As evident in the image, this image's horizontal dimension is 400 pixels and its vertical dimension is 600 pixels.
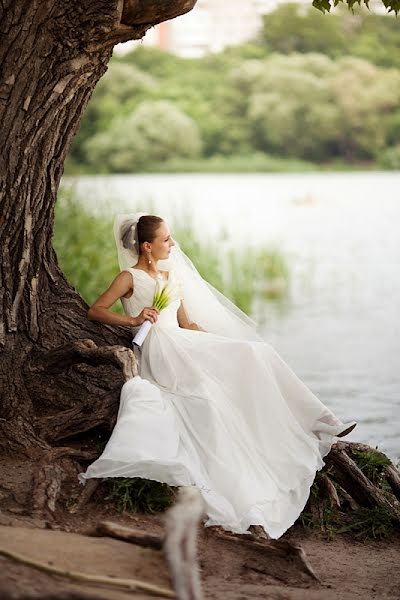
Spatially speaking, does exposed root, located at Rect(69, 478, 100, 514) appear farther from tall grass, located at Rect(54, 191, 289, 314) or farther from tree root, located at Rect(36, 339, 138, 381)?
tall grass, located at Rect(54, 191, 289, 314)

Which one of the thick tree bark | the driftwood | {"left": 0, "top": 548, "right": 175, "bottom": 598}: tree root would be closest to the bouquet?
the thick tree bark

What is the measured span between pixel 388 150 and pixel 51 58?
26263mm

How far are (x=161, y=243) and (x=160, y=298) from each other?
0.25m

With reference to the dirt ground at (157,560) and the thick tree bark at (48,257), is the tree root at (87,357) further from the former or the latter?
the dirt ground at (157,560)

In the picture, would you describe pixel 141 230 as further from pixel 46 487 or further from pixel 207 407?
pixel 46 487

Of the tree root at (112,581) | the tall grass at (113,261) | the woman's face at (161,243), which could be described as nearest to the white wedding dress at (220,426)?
the woman's face at (161,243)

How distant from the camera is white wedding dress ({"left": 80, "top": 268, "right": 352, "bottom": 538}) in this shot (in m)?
4.45

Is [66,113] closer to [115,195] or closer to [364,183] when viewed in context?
[115,195]

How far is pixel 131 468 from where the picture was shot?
4.34 meters

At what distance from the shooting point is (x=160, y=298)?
516 centimetres

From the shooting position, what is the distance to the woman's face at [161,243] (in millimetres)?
5199

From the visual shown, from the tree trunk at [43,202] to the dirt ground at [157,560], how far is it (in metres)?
0.38

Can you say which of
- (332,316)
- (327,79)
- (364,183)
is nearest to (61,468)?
(332,316)

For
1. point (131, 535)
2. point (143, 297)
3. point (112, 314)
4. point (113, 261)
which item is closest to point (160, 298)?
point (143, 297)
